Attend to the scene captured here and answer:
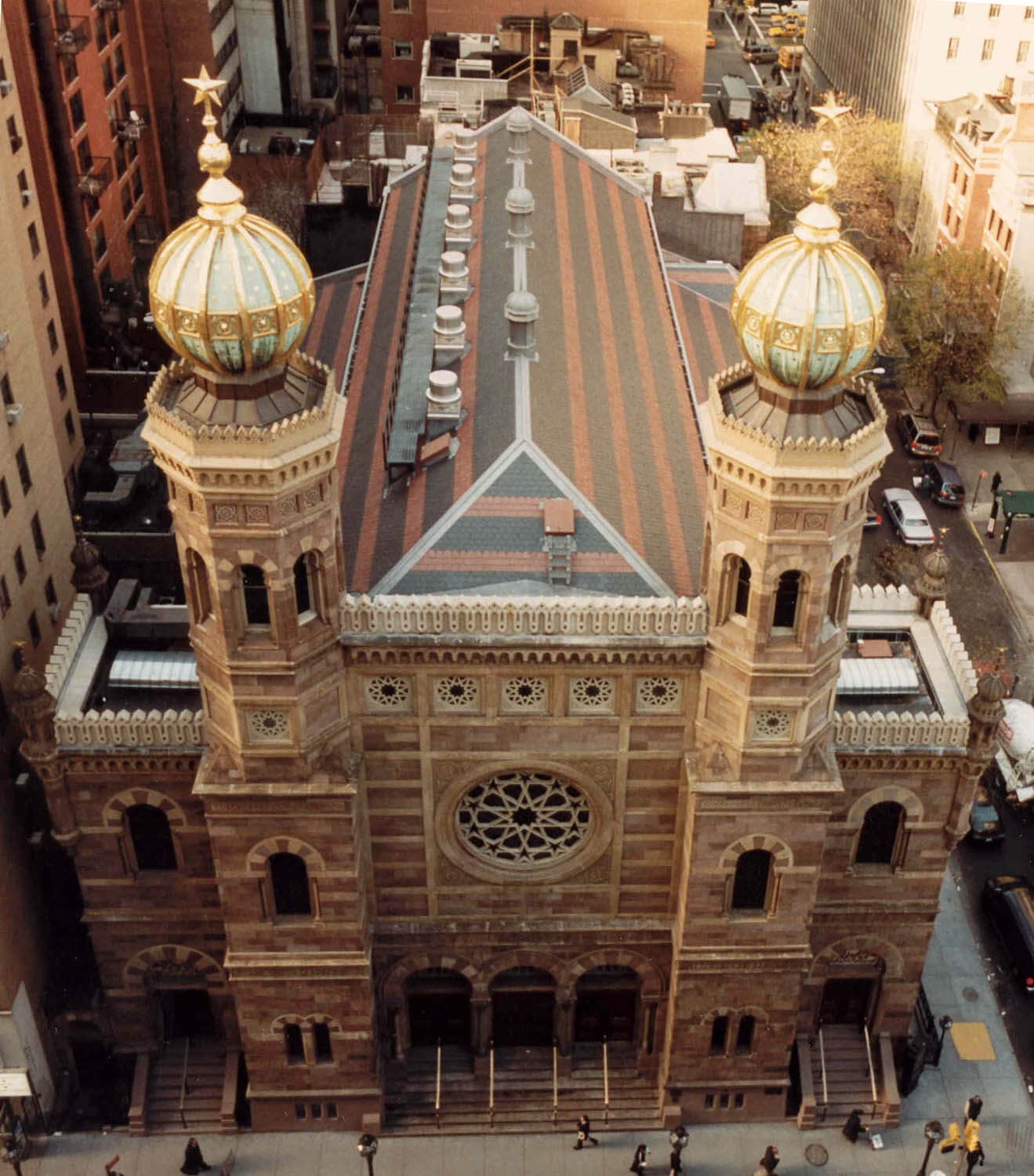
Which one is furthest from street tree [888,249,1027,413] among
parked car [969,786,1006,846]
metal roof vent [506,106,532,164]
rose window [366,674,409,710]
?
rose window [366,674,409,710]

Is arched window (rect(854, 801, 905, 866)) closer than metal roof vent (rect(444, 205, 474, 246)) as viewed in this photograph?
Yes

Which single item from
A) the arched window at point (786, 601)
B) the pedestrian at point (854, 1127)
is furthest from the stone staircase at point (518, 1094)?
the arched window at point (786, 601)

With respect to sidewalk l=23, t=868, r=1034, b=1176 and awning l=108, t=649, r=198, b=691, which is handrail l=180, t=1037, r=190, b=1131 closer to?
sidewalk l=23, t=868, r=1034, b=1176

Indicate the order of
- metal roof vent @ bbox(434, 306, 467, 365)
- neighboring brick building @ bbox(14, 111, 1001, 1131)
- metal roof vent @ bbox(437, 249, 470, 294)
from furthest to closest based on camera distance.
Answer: metal roof vent @ bbox(437, 249, 470, 294) → metal roof vent @ bbox(434, 306, 467, 365) → neighboring brick building @ bbox(14, 111, 1001, 1131)

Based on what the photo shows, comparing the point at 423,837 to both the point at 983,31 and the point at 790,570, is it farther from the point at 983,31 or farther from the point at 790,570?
the point at 983,31

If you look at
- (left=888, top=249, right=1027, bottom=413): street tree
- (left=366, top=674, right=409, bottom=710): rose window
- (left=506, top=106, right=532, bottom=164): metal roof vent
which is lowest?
(left=888, top=249, right=1027, bottom=413): street tree

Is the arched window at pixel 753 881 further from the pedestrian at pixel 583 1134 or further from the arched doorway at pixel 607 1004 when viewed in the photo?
the pedestrian at pixel 583 1134
